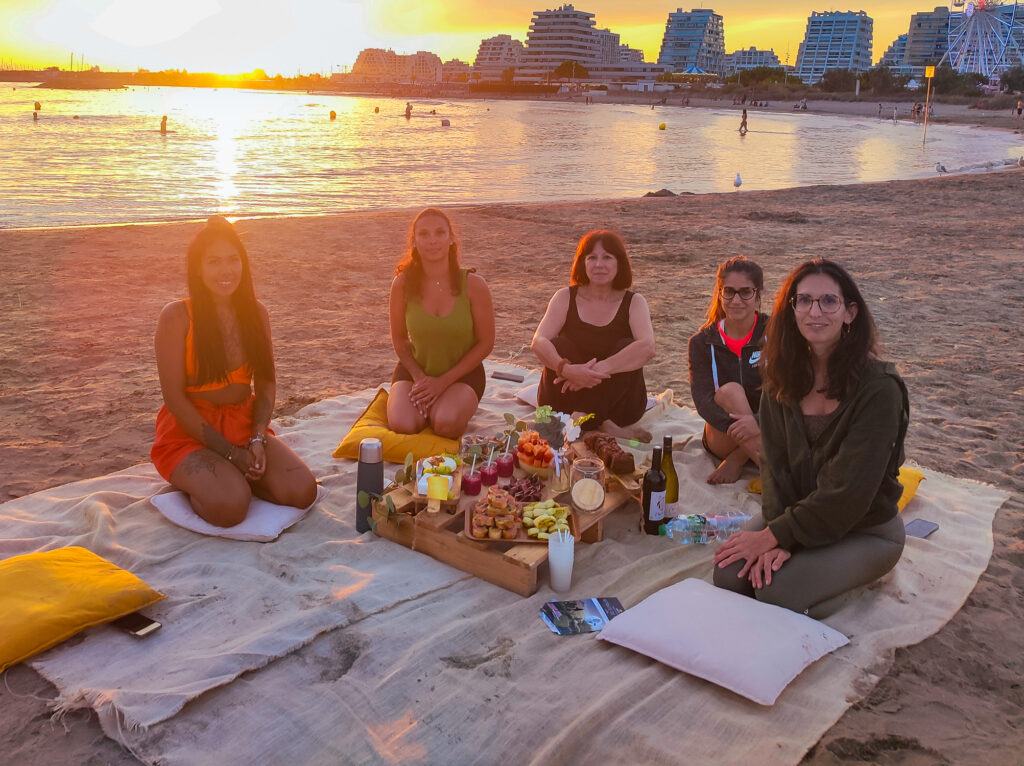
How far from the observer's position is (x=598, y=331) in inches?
208

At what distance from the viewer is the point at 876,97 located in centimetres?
9094

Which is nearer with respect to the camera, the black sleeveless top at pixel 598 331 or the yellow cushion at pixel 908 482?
the yellow cushion at pixel 908 482

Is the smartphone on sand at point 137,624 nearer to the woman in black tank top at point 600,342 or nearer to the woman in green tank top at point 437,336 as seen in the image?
the woman in green tank top at point 437,336

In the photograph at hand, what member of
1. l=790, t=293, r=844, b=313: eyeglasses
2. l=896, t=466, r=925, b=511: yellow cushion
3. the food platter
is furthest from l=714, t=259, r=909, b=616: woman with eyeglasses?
l=896, t=466, r=925, b=511: yellow cushion

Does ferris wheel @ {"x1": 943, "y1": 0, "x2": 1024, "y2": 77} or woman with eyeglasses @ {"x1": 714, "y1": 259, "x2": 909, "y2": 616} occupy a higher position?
ferris wheel @ {"x1": 943, "y1": 0, "x2": 1024, "y2": 77}

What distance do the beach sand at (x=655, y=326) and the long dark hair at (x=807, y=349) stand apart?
3.57 feet

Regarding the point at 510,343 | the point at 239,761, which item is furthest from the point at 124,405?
the point at 239,761

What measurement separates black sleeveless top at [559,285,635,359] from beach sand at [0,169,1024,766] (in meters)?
1.16

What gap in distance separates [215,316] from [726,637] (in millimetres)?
2867

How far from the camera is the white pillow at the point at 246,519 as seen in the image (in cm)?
389

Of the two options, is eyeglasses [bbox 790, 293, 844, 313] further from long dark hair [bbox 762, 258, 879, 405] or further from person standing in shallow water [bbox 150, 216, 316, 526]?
person standing in shallow water [bbox 150, 216, 316, 526]

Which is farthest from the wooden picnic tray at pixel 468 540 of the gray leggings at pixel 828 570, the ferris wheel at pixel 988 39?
the ferris wheel at pixel 988 39

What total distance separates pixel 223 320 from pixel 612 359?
235cm

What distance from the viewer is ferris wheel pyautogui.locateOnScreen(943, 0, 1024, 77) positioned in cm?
12738
